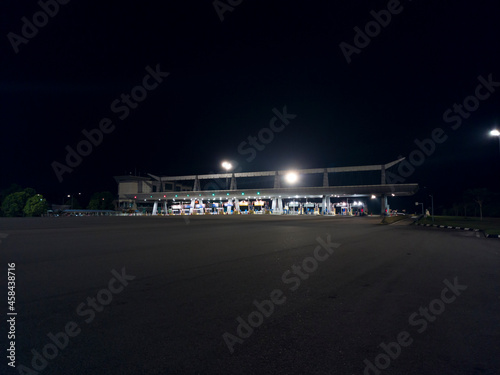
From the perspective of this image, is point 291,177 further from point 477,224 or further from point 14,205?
point 14,205

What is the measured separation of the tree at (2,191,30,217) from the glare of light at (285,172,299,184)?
2744 inches

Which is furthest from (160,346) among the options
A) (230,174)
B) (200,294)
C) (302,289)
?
(230,174)

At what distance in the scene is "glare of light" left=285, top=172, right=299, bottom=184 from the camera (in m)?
91.8

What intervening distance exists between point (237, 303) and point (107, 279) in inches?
Result: 141

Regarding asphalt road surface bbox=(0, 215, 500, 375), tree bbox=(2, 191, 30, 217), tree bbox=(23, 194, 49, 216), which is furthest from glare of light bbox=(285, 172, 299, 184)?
asphalt road surface bbox=(0, 215, 500, 375)

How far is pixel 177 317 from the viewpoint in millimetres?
4520

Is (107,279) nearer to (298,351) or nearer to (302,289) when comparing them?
(302,289)

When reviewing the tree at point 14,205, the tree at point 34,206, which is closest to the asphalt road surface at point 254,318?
the tree at point 34,206

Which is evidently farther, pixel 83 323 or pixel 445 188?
pixel 445 188

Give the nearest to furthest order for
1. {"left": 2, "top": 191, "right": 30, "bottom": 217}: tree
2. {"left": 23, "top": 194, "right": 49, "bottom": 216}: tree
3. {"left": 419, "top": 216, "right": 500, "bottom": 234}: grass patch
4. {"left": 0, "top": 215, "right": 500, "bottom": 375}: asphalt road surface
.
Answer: {"left": 0, "top": 215, "right": 500, "bottom": 375}: asphalt road surface → {"left": 419, "top": 216, "right": 500, "bottom": 234}: grass patch → {"left": 23, "top": 194, "right": 49, "bottom": 216}: tree → {"left": 2, "top": 191, "right": 30, "bottom": 217}: tree

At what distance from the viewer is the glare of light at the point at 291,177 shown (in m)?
91.8

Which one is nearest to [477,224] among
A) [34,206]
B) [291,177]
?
[291,177]

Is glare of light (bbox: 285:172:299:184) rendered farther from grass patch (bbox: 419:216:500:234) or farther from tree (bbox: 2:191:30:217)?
tree (bbox: 2:191:30:217)

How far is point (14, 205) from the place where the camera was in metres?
70.1
